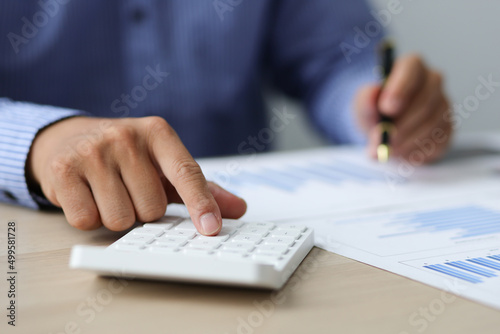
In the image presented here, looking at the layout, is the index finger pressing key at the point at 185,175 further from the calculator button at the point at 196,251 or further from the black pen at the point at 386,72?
the black pen at the point at 386,72

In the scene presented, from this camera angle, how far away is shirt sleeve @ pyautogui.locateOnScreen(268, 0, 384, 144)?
3.75ft

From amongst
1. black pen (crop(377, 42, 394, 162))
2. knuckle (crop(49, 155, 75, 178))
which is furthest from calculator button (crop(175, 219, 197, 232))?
black pen (crop(377, 42, 394, 162))

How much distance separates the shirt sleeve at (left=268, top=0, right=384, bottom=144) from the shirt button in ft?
1.20

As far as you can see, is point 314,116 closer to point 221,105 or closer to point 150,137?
point 221,105

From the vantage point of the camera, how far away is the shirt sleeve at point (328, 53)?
1144mm

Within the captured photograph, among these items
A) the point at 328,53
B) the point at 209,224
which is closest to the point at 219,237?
the point at 209,224

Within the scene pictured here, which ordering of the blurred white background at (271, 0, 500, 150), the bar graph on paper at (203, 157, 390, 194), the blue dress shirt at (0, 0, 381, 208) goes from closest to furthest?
→ 1. the bar graph on paper at (203, 157, 390, 194)
2. the blue dress shirt at (0, 0, 381, 208)
3. the blurred white background at (271, 0, 500, 150)

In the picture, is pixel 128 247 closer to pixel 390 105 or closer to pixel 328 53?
pixel 390 105

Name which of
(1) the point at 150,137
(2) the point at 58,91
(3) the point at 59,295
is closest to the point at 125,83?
(2) the point at 58,91

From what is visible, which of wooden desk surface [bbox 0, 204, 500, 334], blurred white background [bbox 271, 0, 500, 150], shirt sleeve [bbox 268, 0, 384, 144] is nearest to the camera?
wooden desk surface [bbox 0, 204, 500, 334]

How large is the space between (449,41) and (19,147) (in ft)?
5.91

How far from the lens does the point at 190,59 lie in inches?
44.8

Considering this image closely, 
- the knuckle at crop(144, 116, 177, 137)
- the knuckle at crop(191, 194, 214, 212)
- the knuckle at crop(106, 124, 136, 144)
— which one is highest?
the knuckle at crop(144, 116, 177, 137)

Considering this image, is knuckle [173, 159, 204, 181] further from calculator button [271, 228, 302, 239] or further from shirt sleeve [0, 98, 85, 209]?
shirt sleeve [0, 98, 85, 209]
